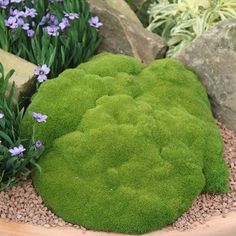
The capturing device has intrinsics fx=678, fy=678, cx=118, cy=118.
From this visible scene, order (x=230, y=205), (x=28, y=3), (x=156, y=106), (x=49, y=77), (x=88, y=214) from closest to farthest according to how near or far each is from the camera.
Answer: (x=88, y=214) < (x=230, y=205) < (x=156, y=106) < (x=49, y=77) < (x=28, y=3)

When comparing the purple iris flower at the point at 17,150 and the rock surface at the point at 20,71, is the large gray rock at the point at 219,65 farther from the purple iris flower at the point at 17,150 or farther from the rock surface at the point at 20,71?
the purple iris flower at the point at 17,150

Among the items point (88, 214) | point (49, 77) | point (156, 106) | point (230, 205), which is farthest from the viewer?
point (49, 77)

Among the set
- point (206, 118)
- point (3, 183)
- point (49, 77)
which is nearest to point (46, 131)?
point (3, 183)

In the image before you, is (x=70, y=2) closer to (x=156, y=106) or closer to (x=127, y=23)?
(x=127, y=23)

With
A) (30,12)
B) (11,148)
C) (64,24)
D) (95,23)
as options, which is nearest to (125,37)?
(95,23)

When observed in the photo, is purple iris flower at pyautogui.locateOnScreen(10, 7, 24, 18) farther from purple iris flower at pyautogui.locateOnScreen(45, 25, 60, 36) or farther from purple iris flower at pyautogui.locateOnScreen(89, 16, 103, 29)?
purple iris flower at pyautogui.locateOnScreen(89, 16, 103, 29)

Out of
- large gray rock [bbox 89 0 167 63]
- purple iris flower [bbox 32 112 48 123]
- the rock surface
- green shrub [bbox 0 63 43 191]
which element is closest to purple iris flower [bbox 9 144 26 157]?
green shrub [bbox 0 63 43 191]

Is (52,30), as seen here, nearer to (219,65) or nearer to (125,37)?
(125,37)

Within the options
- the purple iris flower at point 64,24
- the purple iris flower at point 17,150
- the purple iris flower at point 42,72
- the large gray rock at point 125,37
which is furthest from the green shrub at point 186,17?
the purple iris flower at point 17,150
